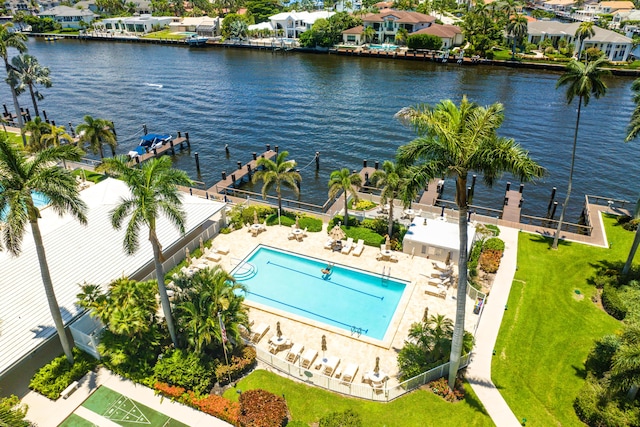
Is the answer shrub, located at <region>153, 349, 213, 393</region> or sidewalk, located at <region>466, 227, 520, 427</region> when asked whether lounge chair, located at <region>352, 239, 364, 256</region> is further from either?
shrub, located at <region>153, 349, 213, 393</region>

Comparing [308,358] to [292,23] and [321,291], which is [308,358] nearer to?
[321,291]

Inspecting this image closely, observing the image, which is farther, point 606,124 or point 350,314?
point 606,124

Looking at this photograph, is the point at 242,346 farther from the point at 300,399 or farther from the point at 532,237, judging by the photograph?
the point at 532,237

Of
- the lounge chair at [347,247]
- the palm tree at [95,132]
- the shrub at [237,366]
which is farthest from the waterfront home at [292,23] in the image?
the shrub at [237,366]

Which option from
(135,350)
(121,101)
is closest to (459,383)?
(135,350)

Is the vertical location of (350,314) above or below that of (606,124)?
below

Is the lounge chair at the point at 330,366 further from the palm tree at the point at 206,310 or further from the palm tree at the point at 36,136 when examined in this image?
the palm tree at the point at 36,136

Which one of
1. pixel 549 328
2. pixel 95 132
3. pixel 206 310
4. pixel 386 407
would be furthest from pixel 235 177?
pixel 549 328
